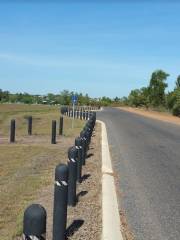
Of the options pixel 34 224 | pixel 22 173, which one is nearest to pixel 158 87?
pixel 22 173

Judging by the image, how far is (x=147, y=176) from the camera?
12.5 m

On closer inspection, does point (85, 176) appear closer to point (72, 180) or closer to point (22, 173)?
point (22, 173)

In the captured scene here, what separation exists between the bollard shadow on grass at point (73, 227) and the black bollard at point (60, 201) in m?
0.34

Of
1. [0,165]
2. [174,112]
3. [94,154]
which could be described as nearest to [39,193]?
[0,165]

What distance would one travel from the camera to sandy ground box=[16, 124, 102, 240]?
23.9 ft

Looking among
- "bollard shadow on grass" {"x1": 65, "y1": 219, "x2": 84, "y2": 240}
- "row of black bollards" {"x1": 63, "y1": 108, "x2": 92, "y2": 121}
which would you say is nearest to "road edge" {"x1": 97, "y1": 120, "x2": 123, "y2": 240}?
"bollard shadow on grass" {"x1": 65, "y1": 219, "x2": 84, "y2": 240}

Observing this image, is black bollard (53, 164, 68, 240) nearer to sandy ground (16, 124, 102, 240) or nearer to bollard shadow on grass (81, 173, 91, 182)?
sandy ground (16, 124, 102, 240)

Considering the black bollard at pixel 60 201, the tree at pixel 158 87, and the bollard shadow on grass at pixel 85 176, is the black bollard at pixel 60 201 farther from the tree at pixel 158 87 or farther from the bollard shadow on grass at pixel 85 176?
the tree at pixel 158 87

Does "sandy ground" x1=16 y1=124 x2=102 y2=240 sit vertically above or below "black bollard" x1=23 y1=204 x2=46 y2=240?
below

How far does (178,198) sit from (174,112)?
59.1 m

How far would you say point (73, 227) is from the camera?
24.6 feet

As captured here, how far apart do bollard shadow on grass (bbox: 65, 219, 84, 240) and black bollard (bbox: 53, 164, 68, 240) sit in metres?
0.34

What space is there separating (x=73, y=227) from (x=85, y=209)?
115 centimetres

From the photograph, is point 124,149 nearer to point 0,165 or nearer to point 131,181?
point 0,165
